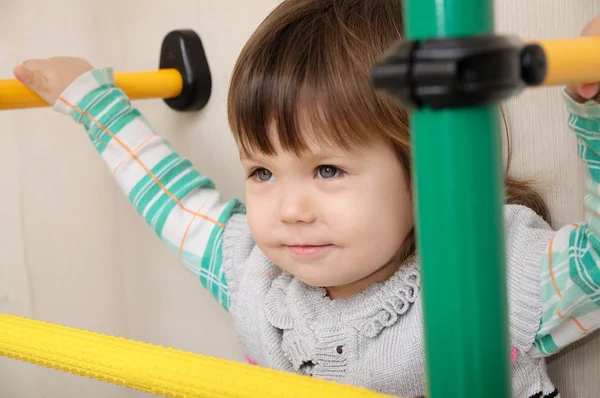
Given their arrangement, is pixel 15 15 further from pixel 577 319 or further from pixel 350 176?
pixel 577 319

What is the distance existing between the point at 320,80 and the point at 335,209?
4.3 inches

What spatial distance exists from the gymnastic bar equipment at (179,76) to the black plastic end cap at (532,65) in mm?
622

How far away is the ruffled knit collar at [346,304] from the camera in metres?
0.65

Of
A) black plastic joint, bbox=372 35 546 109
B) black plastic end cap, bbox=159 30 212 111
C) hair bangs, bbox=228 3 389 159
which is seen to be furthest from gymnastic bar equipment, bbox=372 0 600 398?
black plastic end cap, bbox=159 30 212 111

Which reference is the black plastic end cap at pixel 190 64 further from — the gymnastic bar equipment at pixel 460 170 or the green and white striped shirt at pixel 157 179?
the gymnastic bar equipment at pixel 460 170

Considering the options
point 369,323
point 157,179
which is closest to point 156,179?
point 157,179

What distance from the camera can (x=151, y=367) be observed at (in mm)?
445

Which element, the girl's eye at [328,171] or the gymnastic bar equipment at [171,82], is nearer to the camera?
the girl's eye at [328,171]

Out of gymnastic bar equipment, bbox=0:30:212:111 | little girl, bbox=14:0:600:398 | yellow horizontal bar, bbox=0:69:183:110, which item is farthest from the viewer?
gymnastic bar equipment, bbox=0:30:212:111

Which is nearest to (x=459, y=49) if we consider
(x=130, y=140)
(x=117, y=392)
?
(x=130, y=140)

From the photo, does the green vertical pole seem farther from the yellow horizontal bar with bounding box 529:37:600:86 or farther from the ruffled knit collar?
the ruffled knit collar

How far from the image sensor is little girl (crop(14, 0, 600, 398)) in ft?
1.87

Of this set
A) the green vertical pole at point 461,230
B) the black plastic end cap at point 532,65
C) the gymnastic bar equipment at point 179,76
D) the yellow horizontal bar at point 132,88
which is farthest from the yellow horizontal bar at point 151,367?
the gymnastic bar equipment at point 179,76

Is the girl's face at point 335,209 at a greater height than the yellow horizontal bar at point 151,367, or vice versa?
the girl's face at point 335,209
